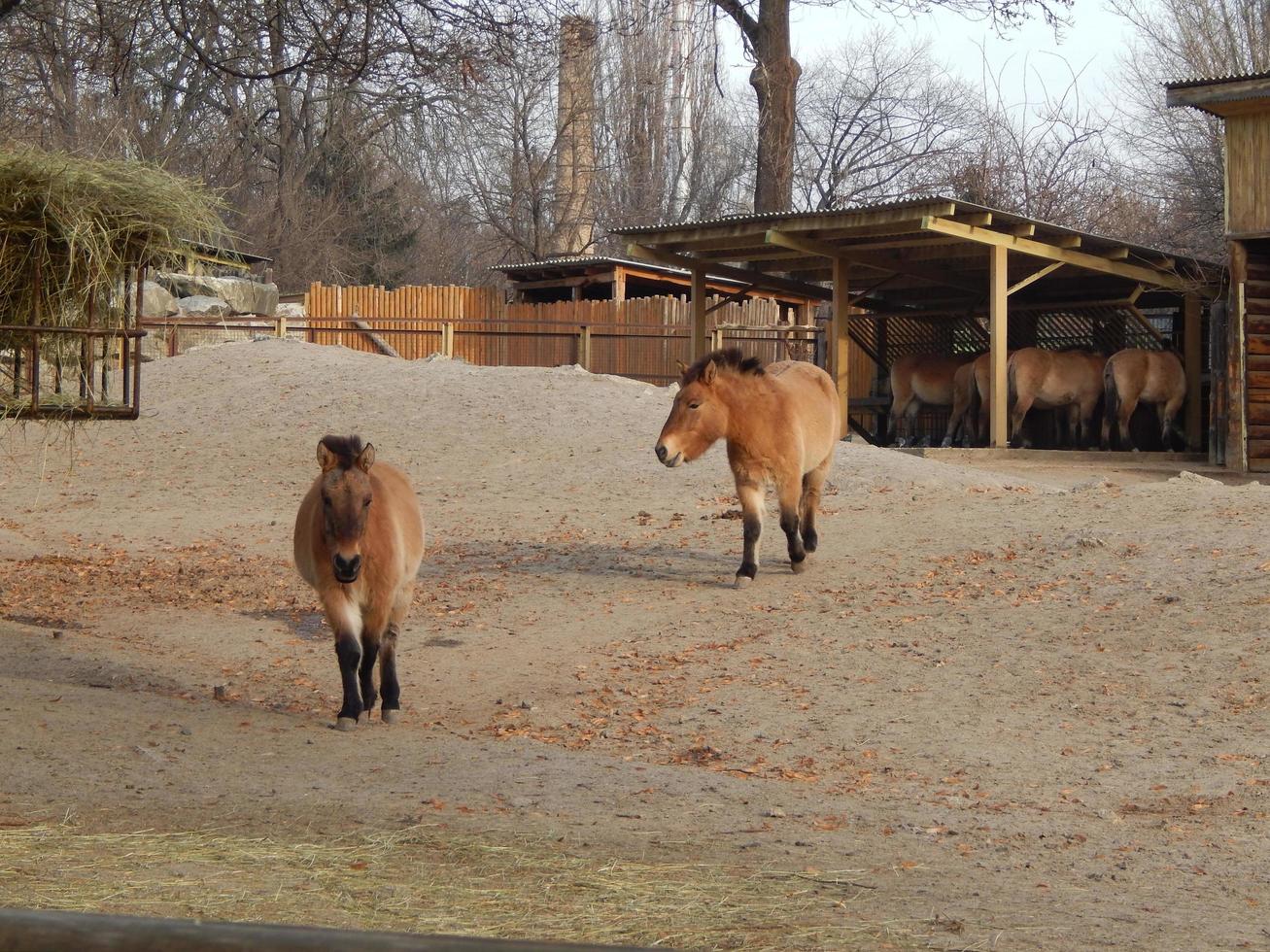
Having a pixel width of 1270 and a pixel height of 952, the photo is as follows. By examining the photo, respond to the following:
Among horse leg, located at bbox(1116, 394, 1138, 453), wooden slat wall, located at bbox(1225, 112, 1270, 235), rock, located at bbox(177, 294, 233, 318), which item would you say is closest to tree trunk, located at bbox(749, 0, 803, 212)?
horse leg, located at bbox(1116, 394, 1138, 453)

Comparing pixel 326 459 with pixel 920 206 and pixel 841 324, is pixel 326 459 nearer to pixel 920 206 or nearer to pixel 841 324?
pixel 920 206

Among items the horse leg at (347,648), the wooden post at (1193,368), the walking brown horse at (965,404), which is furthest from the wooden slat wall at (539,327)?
the horse leg at (347,648)

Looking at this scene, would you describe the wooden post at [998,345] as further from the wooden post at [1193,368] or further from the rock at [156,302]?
the rock at [156,302]

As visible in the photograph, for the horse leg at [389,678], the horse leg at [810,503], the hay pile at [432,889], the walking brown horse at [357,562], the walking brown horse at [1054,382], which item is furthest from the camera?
the walking brown horse at [1054,382]

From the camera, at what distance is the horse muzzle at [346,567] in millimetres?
6648

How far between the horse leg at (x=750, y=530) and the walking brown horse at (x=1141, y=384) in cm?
1232

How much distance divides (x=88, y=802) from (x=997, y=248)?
16589mm

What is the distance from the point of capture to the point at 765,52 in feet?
88.5

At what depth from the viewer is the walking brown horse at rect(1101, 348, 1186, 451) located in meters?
21.8

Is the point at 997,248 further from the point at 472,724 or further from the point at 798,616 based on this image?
the point at 472,724

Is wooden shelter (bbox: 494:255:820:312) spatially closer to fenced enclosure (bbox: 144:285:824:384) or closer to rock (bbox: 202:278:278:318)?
fenced enclosure (bbox: 144:285:824:384)

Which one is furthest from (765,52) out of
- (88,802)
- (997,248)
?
(88,802)

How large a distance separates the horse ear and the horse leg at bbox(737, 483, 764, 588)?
4.70m

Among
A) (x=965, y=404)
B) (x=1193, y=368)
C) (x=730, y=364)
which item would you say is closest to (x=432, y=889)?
(x=730, y=364)
